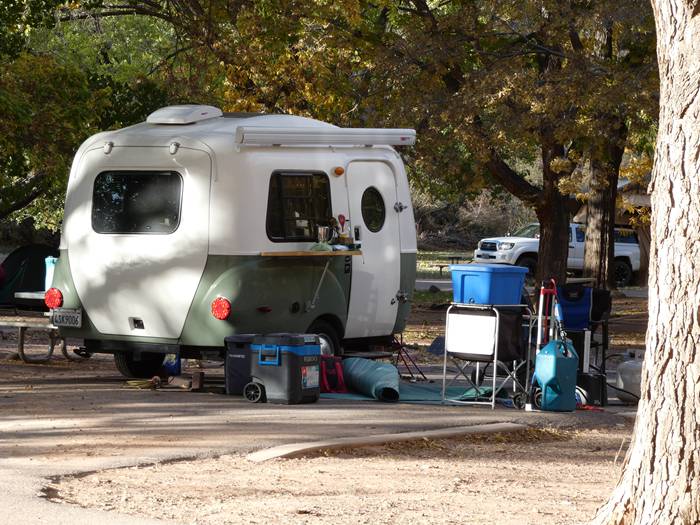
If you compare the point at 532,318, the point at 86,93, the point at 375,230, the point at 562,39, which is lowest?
the point at 532,318

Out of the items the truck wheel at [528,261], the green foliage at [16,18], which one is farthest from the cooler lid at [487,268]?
the truck wheel at [528,261]

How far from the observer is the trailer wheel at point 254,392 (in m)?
11.6

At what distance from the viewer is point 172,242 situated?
478 inches

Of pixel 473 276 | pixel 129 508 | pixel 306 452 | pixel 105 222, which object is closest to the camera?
pixel 129 508

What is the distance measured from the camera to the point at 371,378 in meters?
12.2

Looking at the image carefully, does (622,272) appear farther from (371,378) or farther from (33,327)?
(371,378)

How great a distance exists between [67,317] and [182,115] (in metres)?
2.18

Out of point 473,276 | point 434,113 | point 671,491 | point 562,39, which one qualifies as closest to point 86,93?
point 434,113

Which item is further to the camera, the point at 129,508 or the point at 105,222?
the point at 105,222

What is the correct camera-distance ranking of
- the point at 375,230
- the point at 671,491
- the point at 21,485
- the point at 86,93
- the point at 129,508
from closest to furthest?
the point at 671,491, the point at 129,508, the point at 21,485, the point at 375,230, the point at 86,93

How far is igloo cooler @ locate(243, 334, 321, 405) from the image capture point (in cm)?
1130

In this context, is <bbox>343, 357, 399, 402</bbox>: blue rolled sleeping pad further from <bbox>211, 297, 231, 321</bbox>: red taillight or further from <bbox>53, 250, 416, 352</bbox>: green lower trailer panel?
<bbox>211, 297, 231, 321</bbox>: red taillight

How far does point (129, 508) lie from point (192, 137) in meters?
5.66

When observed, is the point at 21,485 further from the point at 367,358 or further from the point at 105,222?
the point at 367,358
